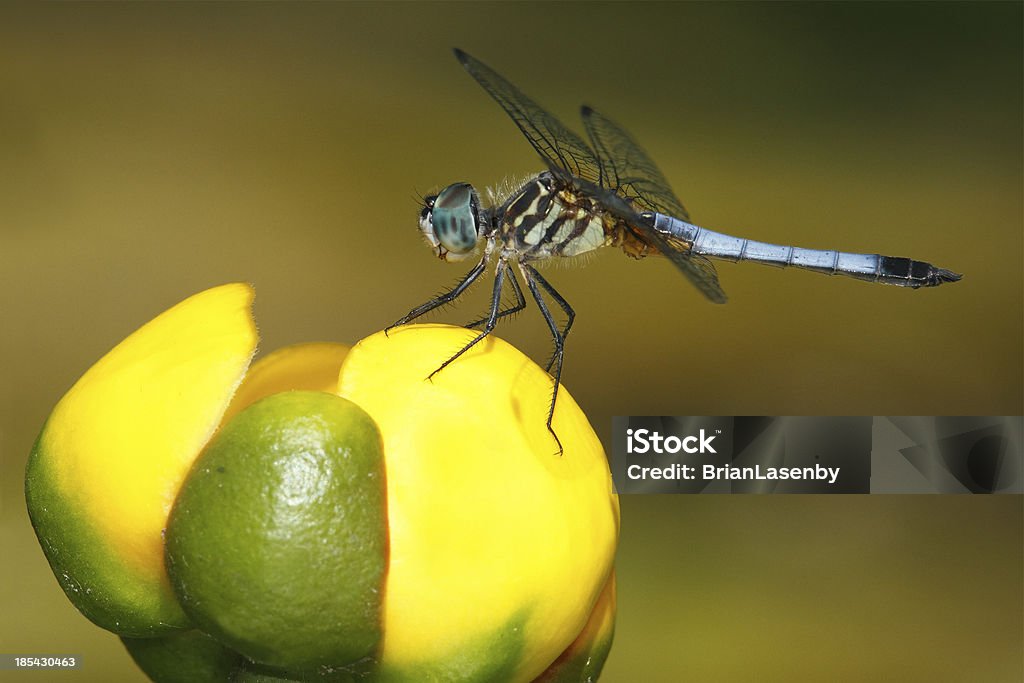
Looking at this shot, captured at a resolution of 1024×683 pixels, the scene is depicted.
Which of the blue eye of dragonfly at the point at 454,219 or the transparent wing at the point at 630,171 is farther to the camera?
the transparent wing at the point at 630,171

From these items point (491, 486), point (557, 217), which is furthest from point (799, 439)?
point (491, 486)

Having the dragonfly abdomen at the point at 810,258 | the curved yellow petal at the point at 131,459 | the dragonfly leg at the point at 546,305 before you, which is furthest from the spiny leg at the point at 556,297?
the curved yellow petal at the point at 131,459

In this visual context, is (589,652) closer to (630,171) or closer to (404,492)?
(404,492)

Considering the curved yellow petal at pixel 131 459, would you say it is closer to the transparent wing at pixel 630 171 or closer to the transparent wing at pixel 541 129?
the transparent wing at pixel 541 129

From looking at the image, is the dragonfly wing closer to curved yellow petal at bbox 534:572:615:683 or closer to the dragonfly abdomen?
the dragonfly abdomen

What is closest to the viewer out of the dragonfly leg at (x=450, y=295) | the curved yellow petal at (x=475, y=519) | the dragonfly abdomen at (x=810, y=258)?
the curved yellow petal at (x=475, y=519)

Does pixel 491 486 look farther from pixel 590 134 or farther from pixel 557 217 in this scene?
pixel 590 134
